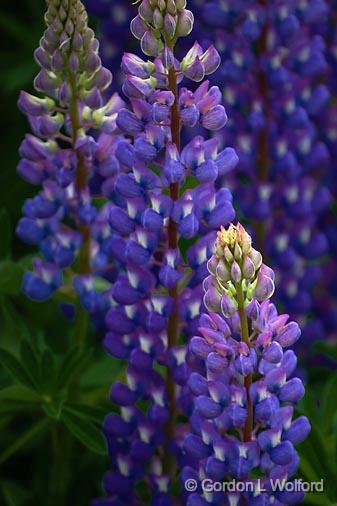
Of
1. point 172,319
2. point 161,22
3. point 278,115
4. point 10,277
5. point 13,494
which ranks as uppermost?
point 278,115

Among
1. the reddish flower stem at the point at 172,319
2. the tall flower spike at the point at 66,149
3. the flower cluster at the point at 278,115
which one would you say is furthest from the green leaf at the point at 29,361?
the flower cluster at the point at 278,115

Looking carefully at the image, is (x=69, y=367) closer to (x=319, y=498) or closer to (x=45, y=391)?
(x=45, y=391)

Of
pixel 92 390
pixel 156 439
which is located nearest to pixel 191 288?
pixel 156 439

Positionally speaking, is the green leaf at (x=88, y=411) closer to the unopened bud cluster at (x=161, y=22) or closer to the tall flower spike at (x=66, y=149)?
the tall flower spike at (x=66, y=149)

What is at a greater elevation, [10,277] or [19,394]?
[10,277]

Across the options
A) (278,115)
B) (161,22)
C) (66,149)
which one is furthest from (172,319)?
(278,115)

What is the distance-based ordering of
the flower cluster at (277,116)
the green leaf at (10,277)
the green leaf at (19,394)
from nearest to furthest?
the green leaf at (19,394) → the green leaf at (10,277) → the flower cluster at (277,116)
